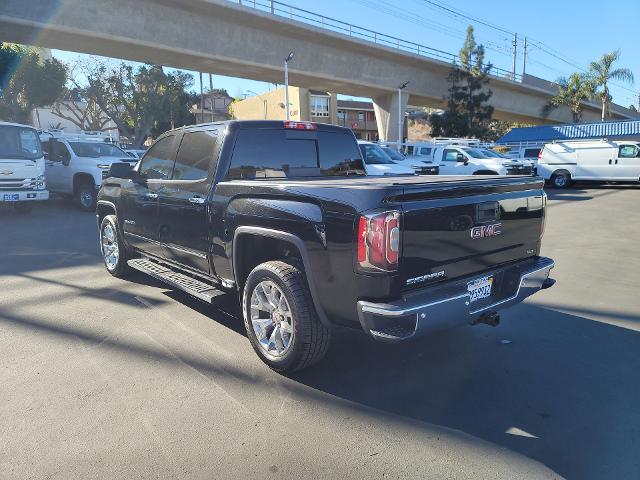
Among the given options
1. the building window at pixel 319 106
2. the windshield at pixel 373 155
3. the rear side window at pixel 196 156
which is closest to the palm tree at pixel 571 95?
the building window at pixel 319 106

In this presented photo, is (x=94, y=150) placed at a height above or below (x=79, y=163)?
above

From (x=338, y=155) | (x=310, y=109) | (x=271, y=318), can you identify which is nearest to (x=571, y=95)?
(x=310, y=109)

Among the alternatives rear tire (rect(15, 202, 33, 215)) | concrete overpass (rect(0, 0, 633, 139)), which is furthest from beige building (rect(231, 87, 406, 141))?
rear tire (rect(15, 202, 33, 215))

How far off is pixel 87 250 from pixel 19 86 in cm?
3182

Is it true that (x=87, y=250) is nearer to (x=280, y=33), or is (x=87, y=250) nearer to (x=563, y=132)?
(x=280, y=33)

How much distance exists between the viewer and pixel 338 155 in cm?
520

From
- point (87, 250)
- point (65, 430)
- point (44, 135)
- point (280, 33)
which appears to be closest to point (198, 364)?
point (65, 430)

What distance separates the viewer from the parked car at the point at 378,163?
1428cm

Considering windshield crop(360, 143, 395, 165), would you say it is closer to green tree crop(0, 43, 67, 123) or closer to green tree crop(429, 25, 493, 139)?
green tree crop(429, 25, 493, 139)

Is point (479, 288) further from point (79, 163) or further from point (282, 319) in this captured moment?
point (79, 163)

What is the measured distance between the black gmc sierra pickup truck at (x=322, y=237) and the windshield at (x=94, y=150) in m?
9.90

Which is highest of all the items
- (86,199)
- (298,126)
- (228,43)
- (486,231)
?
(228,43)

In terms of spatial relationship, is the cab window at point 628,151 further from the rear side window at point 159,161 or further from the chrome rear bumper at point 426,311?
the rear side window at point 159,161

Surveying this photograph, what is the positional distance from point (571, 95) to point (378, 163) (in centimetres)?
4163
